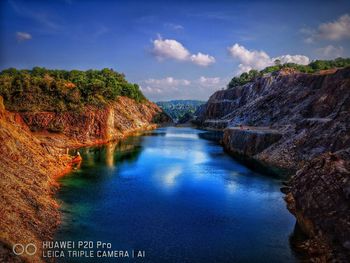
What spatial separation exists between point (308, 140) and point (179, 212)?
37.2 meters

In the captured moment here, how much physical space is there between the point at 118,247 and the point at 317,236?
16773 millimetres

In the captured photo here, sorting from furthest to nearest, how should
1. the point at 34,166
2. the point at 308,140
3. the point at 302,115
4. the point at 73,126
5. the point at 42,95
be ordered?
the point at 42,95
the point at 73,126
the point at 302,115
the point at 308,140
the point at 34,166

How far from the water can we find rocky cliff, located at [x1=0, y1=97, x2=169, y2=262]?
7.35 feet

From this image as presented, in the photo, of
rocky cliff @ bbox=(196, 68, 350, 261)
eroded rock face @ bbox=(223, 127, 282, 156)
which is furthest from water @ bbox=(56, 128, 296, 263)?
eroded rock face @ bbox=(223, 127, 282, 156)

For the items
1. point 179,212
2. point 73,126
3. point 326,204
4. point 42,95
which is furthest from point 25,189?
point 42,95

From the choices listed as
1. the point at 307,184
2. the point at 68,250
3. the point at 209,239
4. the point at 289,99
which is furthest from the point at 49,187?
the point at 289,99

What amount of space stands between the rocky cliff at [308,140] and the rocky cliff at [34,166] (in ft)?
74.9

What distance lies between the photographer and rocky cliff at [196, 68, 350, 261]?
28141 mm

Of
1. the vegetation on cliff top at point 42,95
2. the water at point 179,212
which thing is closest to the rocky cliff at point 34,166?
the water at point 179,212

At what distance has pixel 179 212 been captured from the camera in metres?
38.8

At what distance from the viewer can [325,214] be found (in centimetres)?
2839

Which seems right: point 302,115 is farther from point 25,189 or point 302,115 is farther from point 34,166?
point 25,189

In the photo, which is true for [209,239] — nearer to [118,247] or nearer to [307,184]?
[118,247]

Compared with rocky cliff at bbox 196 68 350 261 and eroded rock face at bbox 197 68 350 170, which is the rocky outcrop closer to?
rocky cliff at bbox 196 68 350 261
